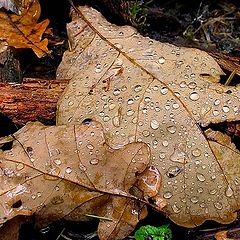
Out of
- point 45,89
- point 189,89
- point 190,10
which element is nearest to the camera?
point 189,89

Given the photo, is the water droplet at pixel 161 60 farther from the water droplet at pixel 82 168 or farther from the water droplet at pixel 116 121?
the water droplet at pixel 82 168

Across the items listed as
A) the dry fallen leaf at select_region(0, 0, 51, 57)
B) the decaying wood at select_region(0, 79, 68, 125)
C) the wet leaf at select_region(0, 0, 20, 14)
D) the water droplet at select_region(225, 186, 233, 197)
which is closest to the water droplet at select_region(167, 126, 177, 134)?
the water droplet at select_region(225, 186, 233, 197)

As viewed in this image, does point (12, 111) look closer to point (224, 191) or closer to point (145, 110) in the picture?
point (145, 110)

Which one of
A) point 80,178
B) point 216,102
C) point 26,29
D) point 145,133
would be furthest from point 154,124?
point 26,29

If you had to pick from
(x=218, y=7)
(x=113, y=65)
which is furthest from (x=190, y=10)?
(x=113, y=65)

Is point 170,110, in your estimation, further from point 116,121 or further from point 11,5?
point 11,5
